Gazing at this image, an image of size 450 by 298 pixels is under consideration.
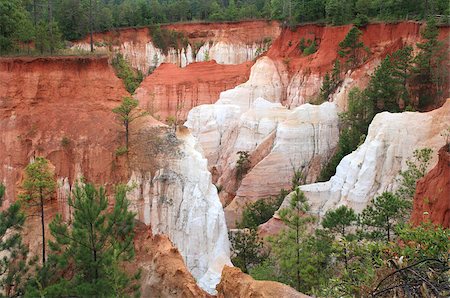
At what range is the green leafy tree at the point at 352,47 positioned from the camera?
3655cm

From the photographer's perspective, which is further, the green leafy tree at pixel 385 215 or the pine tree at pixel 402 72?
the pine tree at pixel 402 72

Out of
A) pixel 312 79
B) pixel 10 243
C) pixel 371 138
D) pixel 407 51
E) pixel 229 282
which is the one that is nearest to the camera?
pixel 229 282

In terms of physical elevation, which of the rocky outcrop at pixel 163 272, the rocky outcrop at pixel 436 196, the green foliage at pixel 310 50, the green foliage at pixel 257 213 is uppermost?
the green foliage at pixel 310 50

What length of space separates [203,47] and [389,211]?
2050 inches

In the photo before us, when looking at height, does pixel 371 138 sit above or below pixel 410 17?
below

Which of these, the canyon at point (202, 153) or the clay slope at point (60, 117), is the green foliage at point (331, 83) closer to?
the canyon at point (202, 153)

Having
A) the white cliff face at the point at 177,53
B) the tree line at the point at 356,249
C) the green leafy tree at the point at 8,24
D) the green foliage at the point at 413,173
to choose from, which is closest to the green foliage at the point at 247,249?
the tree line at the point at 356,249

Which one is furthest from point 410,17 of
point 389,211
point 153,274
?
point 153,274

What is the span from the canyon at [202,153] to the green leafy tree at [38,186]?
0.77 m

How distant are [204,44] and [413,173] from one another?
49.6 m

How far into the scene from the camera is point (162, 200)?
19.3 metres

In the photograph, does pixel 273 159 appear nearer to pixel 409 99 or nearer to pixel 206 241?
pixel 409 99

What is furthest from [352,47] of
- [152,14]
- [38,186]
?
[152,14]

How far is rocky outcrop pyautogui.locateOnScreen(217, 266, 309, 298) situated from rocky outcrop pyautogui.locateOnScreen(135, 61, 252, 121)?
3177 centimetres
